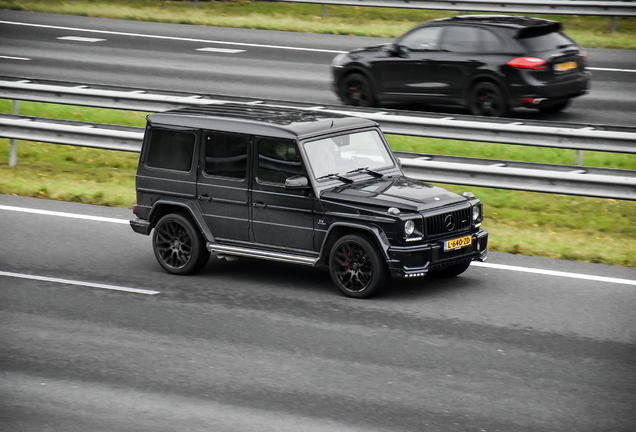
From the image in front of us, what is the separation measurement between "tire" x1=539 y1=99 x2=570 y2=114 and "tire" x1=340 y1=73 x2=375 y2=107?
10.4 feet

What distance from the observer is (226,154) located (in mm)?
10258

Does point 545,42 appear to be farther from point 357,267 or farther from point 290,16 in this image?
point 290,16

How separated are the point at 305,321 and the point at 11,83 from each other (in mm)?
9274

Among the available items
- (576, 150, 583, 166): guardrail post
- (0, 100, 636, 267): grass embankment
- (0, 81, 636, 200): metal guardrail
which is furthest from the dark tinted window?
(576, 150, 583, 166): guardrail post

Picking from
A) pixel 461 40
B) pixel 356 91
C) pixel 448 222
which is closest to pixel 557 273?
pixel 448 222

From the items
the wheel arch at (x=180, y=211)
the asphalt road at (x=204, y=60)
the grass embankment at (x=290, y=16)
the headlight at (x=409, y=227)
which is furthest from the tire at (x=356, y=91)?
the headlight at (x=409, y=227)

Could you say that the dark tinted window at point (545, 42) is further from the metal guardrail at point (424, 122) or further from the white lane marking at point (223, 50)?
the white lane marking at point (223, 50)

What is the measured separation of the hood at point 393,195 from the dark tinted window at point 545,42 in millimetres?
7828

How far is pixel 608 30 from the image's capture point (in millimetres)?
25141

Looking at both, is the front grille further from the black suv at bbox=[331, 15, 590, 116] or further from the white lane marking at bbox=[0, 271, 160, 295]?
the black suv at bbox=[331, 15, 590, 116]

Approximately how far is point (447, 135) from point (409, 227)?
470 centimetres

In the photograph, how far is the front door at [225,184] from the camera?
10.1 m

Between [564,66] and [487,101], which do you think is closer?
[564,66]

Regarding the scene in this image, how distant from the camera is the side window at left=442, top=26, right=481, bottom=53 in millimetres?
17594
